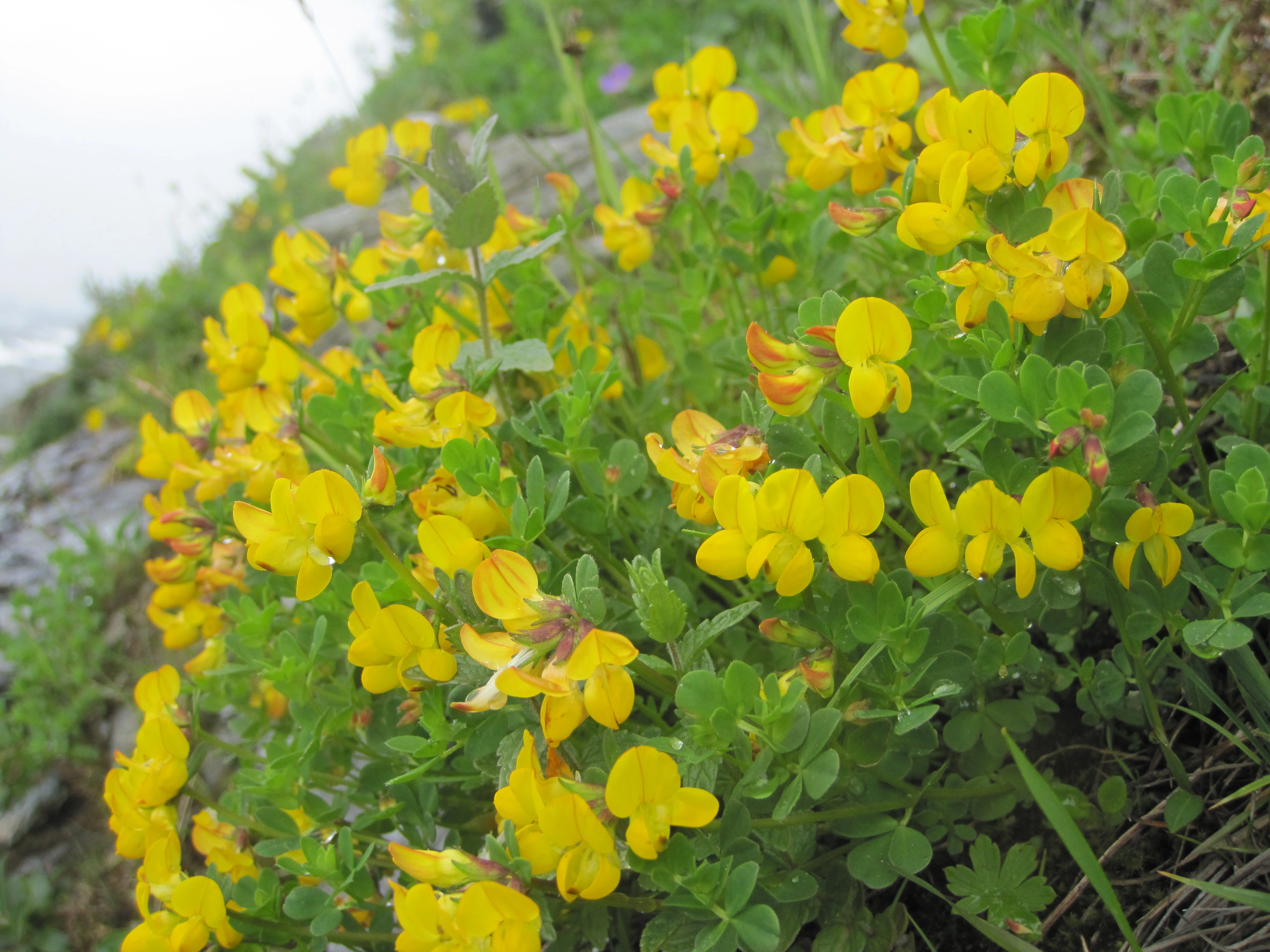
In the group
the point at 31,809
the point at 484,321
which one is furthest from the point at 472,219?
the point at 31,809

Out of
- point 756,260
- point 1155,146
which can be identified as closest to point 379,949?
point 756,260

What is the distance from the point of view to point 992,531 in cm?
95

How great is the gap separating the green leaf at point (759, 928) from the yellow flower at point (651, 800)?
119 mm

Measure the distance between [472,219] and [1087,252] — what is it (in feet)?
2.81

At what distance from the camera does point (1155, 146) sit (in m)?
1.56

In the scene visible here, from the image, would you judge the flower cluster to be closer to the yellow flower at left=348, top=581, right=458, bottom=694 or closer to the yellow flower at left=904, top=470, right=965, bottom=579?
the yellow flower at left=348, top=581, right=458, bottom=694

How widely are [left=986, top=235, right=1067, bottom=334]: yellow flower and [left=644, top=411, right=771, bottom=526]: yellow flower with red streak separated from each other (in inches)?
10.9

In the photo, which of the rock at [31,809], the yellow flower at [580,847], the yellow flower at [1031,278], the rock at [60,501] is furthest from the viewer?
the rock at [60,501]

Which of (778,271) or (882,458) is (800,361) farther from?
(778,271)

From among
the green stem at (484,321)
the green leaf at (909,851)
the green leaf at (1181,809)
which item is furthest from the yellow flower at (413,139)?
the green leaf at (1181,809)

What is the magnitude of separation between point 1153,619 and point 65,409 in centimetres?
787

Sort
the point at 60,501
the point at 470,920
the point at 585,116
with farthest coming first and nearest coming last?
the point at 60,501 < the point at 585,116 < the point at 470,920

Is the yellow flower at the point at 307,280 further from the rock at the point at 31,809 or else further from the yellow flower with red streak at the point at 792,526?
the rock at the point at 31,809

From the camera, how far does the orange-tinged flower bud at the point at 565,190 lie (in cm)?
183
